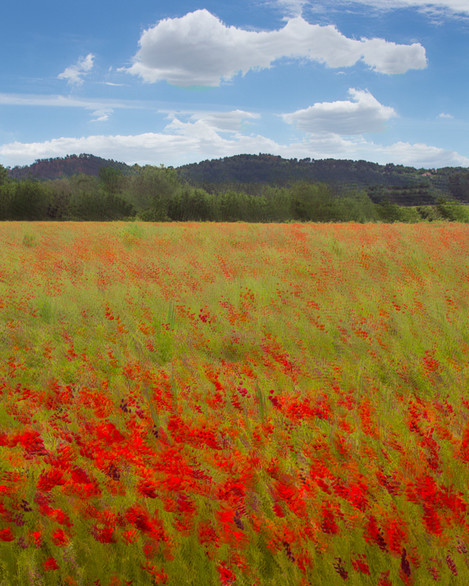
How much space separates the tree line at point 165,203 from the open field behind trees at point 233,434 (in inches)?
1625

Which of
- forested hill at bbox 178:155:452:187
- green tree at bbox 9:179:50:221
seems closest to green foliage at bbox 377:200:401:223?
forested hill at bbox 178:155:452:187

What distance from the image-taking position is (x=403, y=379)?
4.65 meters

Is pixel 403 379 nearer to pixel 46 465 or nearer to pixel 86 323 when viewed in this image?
pixel 46 465

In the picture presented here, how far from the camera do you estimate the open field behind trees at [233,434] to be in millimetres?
2375

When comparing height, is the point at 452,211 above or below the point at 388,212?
above

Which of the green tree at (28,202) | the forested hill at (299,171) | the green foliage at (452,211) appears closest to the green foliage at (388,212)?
the green foliage at (452,211)

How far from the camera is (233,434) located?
11.1ft

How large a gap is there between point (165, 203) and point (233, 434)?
54316 mm

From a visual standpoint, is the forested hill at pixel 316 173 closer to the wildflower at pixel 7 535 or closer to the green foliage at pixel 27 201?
the green foliage at pixel 27 201

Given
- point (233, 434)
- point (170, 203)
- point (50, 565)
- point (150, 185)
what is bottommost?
point (50, 565)

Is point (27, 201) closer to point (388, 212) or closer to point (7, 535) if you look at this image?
point (388, 212)

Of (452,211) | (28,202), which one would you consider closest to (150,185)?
(28,202)

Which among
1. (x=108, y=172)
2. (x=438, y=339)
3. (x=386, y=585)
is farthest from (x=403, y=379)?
(x=108, y=172)

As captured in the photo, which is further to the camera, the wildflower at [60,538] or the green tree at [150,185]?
the green tree at [150,185]
